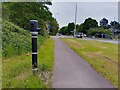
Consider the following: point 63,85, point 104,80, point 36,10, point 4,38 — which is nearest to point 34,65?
point 63,85

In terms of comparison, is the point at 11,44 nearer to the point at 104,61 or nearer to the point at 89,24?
the point at 104,61

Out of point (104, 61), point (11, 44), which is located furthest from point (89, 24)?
point (104, 61)

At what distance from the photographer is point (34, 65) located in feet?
26.8

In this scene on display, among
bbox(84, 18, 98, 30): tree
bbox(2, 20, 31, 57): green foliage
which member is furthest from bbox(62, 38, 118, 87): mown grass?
bbox(84, 18, 98, 30): tree

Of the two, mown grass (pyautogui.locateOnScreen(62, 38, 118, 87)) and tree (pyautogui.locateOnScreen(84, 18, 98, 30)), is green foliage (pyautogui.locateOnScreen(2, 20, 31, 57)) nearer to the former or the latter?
mown grass (pyautogui.locateOnScreen(62, 38, 118, 87))

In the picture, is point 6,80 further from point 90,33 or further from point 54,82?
point 90,33

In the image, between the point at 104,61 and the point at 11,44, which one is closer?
the point at 104,61

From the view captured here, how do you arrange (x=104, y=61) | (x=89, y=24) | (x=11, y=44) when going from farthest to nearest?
(x=89, y=24) → (x=11, y=44) → (x=104, y=61)

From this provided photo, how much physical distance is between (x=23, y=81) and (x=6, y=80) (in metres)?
0.50

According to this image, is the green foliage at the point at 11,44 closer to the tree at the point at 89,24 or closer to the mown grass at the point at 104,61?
the mown grass at the point at 104,61

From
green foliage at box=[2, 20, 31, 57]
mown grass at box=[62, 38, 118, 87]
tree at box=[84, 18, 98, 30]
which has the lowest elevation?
mown grass at box=[62, 38, 118, 87]

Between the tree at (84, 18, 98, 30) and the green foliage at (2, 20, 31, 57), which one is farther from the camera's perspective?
the tree at (84, 18, 98, 30)

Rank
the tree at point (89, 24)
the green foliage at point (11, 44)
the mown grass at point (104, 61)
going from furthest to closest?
1. the tree at point (89, 24)
2. the green foliage at point (11, 44)
3. the mown grass at point (104, 61)

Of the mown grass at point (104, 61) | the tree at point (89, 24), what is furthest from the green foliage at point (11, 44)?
the tree at point (89, 24)
